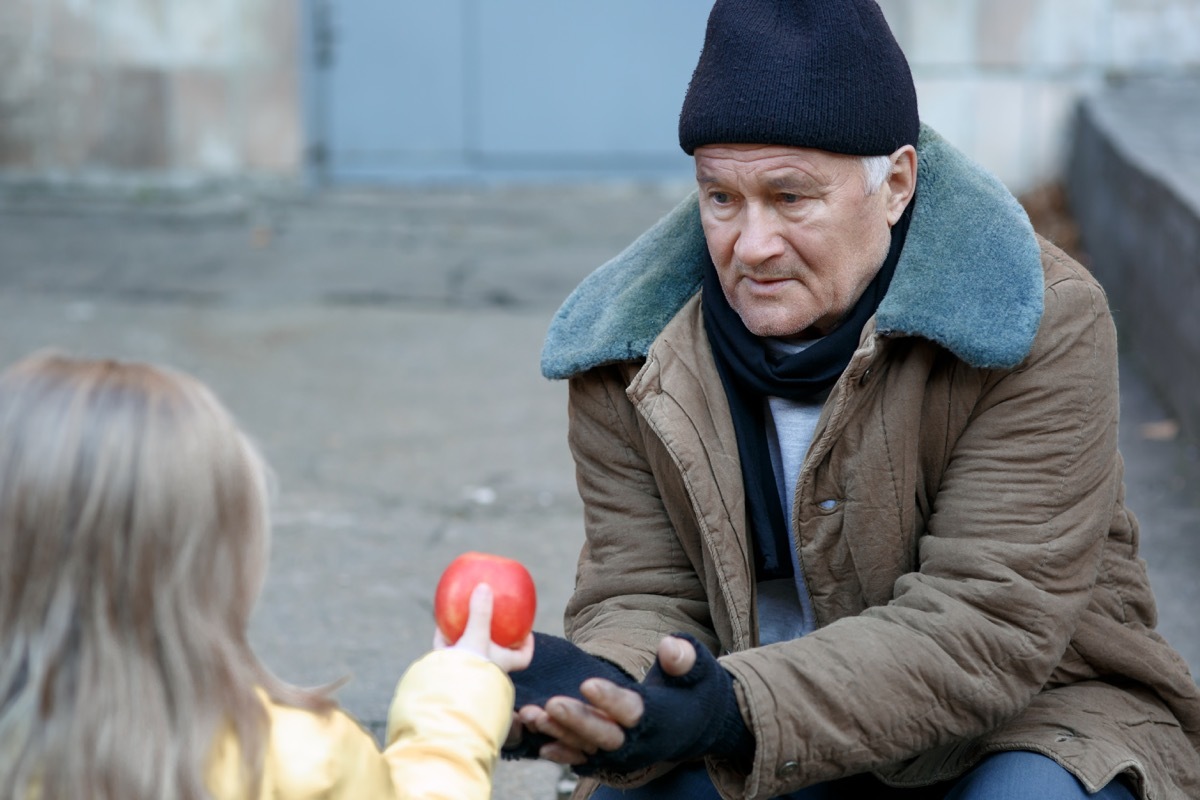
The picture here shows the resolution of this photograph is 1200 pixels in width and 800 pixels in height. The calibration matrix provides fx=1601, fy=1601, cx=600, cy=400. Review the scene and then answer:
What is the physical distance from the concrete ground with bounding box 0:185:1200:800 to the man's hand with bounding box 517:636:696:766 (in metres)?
0.52

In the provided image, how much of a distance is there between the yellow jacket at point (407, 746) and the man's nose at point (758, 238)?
766 millimetres

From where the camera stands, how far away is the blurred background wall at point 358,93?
8383 millimetres

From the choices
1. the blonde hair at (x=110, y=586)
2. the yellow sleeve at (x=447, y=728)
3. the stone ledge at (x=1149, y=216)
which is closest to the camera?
the blonde hair at (x=110, y=586)

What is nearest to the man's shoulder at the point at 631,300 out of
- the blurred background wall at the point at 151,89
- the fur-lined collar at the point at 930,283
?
the fur-lined collar at the point at 930,283

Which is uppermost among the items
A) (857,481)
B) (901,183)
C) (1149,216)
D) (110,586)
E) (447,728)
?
(901,183)

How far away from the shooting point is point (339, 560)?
4297 mm

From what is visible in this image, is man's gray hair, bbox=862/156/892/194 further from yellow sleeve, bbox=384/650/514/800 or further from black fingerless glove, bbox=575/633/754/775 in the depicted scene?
yellow sleeve, bbox=384/650/514/800

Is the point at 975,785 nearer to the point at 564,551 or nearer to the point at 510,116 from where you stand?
the point at 564,551

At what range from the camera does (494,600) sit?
2135 mm

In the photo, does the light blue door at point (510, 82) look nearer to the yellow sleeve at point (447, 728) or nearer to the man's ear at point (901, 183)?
the man's ear at point (901, 183)

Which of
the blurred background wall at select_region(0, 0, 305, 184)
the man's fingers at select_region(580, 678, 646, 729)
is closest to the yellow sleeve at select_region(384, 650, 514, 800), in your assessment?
the man's fingers at select_region(580, 678, 646, 729)

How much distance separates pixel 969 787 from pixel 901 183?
92 cm

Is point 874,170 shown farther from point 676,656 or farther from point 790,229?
point 676,656

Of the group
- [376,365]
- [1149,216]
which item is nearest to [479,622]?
[376,365]
